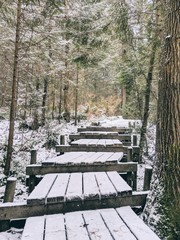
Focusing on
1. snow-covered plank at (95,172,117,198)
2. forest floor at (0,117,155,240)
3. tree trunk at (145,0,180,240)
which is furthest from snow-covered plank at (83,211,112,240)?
forest floor at (0,117,155,240)

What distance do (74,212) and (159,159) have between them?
1431 millimetres

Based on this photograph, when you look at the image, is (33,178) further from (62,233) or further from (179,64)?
(179,64)

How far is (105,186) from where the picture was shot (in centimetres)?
377

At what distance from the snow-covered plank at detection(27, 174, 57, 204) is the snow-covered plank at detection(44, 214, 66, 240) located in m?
0.24

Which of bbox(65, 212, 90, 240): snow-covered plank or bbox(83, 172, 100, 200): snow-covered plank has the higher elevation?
bbox(83, 172, 100, 200): snow-covered plank

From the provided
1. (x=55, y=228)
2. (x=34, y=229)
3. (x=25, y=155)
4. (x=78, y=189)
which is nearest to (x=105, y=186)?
(x=78, y=189)

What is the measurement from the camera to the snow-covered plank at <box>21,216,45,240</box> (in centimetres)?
255

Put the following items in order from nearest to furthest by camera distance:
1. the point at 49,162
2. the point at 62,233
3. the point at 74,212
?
1. the point at 62,233
2. the point at 74,212
3. the point at 49,162

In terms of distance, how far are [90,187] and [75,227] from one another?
0.99 m

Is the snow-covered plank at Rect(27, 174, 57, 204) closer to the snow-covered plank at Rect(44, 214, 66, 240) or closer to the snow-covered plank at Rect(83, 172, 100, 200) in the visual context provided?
the snow-covered plank at Rect(44, 214, 66, 240)

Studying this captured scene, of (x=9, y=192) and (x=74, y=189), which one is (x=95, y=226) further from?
(x=9, y=192)

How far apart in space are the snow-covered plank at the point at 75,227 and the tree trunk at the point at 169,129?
3.43ft

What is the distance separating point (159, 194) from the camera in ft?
11.0

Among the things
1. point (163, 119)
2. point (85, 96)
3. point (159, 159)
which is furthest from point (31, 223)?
point (85, 96)
